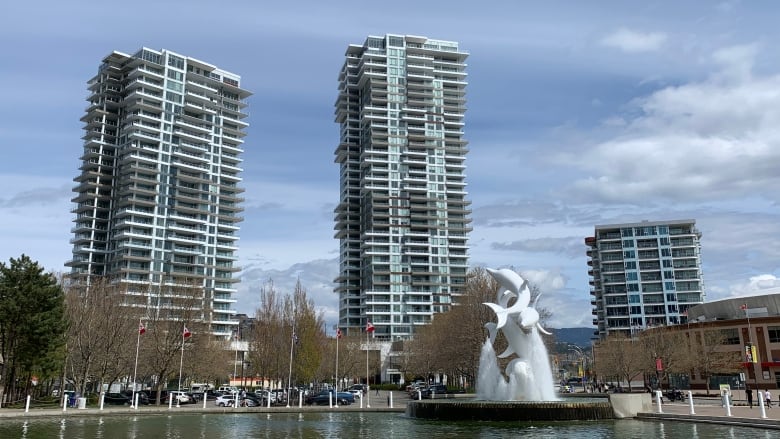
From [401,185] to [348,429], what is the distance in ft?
468

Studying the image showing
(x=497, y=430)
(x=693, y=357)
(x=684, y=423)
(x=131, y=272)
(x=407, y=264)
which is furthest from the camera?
(x=407, y=264)

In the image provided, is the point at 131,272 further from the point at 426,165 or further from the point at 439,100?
the point at 439,100

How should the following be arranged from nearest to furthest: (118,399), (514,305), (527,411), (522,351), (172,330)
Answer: (527,411)
(522,351)
(514,305)
(118,399)
(172,330)

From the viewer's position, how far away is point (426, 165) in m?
175

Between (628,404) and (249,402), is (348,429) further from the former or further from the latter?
(249,402)

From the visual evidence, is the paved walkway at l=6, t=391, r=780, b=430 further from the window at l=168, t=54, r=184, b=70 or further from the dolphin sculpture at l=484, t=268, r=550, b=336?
the window at l=168, t=54, r=184, b=70

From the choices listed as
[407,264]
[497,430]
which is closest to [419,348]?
[407,264]

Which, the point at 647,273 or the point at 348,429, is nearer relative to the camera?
the point at 348,429

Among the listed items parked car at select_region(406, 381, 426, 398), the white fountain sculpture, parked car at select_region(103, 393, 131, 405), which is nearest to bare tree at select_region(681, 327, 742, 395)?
parked car at select_region(406, 381, 426, 398)

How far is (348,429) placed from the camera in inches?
1251

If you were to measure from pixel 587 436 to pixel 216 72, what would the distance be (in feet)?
534

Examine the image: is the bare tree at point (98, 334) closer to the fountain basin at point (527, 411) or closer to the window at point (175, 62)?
the fountain basin at point (527, 411)

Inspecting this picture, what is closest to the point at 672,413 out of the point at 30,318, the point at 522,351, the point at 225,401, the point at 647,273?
the point at 522,351

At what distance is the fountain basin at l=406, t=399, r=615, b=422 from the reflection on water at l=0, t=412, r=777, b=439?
0.74m
